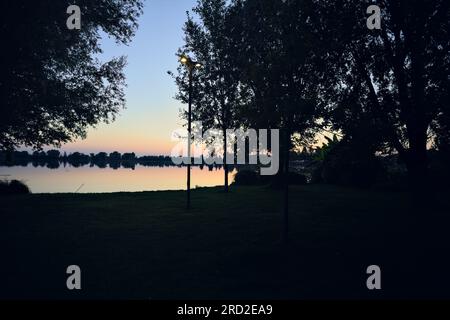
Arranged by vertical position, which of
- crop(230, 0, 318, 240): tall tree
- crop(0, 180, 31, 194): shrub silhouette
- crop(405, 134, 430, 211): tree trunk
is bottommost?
crop(0, 180, 31, 194): shrub silhouette

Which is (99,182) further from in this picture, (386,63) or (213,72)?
(386,63)

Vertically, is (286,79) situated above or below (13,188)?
above

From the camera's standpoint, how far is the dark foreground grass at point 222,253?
7582 millimetres

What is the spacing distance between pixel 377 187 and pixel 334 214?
631 inches

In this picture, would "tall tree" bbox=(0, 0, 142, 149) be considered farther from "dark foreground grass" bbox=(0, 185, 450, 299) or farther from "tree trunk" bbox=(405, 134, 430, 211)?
"tree trunk" bbox=(405, 134, 430, 211)

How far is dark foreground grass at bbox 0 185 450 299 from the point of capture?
299 inches

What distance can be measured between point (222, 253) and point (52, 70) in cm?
1381

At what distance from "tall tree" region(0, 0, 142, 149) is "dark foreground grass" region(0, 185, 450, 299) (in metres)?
4.62

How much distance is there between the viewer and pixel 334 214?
16.8m

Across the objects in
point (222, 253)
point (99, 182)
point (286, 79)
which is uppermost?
point (286, 79)

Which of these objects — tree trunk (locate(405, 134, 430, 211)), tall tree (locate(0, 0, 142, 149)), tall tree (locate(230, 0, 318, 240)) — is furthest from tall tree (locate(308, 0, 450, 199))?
tall tree (locate(0, 0, 142, 149))

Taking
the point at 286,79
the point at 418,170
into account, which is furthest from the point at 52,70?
the point at 418,170

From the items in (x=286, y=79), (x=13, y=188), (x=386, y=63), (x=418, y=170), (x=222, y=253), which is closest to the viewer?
(x=222, y=253)

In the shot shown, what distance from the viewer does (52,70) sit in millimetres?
17438
